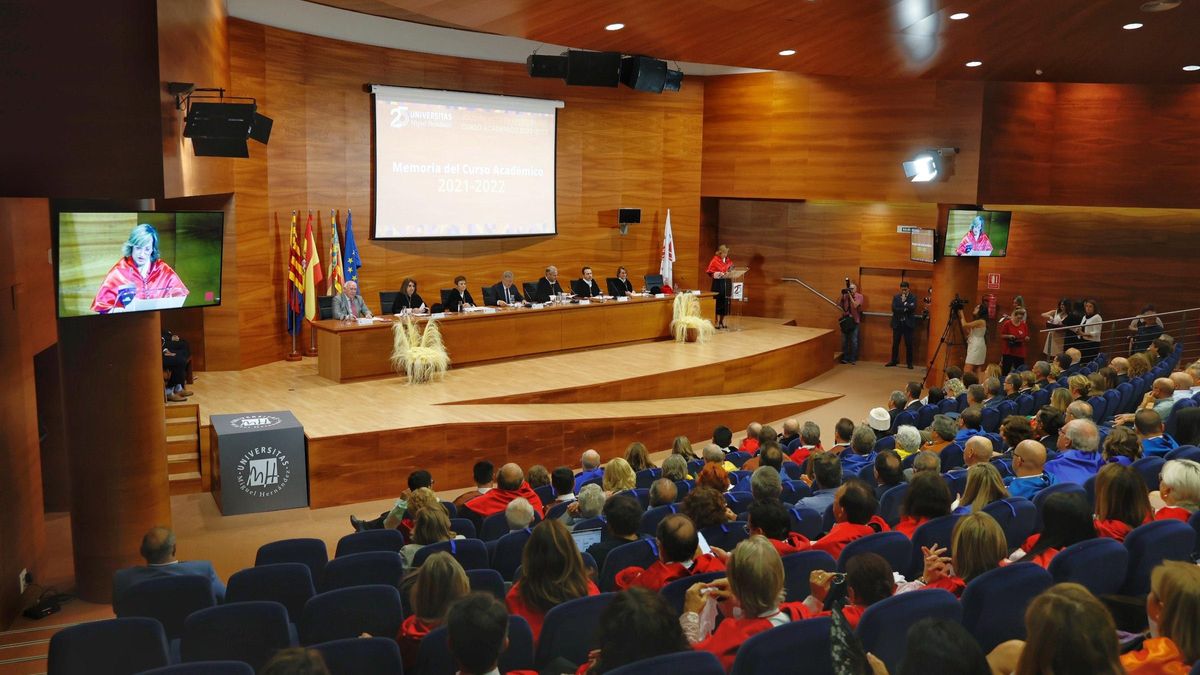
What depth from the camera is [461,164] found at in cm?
1434

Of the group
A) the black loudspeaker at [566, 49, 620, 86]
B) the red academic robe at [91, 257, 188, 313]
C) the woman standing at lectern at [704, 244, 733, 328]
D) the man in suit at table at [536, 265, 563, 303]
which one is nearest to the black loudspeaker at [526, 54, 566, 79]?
the black loudspeaker at [566, 49, 620, 86]

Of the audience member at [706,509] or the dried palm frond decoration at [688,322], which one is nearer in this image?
the audience member at [706,509]

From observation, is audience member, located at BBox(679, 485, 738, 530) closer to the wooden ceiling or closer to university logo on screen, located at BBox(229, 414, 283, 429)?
the wooden ceiling

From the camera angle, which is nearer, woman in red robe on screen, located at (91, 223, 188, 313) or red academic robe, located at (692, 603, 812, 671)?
red academic robe, located at (692, 603, 812, 671)

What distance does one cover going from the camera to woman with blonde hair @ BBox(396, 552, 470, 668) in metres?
3.44

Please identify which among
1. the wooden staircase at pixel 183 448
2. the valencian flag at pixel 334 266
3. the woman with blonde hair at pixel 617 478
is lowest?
the wooden staircase at pixel 183 448

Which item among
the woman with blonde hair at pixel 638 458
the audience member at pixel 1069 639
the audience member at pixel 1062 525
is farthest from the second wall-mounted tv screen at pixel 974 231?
the audience member at pixel 1069 639

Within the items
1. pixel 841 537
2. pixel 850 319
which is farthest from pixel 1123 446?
pixel 850 319

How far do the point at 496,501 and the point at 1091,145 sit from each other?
12.1 m

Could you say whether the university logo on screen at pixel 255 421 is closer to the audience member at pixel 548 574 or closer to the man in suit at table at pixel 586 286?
the audience member at pixel 548 574

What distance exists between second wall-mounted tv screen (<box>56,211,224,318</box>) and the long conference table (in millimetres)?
4372

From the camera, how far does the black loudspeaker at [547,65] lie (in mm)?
11570

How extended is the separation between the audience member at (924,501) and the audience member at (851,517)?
16 cm

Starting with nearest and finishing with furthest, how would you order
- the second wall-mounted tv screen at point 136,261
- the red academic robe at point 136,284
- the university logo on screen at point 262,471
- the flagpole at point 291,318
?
the second wall-mounted tv screen at point 136,261 → the red academic robe at point 136,284 → the university logo on screen at point 262,471 → the flagpole at point 291,318
